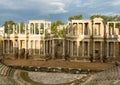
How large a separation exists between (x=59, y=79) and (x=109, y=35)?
21.0 m

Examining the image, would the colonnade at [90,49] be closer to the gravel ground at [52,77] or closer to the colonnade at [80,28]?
the colonnade at [80,28]

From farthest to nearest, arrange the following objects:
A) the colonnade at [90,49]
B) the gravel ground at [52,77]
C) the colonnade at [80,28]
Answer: the colonnade at [80,28] → the colonnade at [90,49] → the gravel ground at [52,77]

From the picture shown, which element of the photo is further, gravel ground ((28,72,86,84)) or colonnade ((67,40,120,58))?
colonnade ((67,40,120,58))

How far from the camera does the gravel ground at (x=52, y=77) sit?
30922 millimetres

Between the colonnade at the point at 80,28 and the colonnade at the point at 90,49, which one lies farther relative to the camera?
the colonnade at the point at 80,28

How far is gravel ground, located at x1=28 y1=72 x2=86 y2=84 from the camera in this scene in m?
30.9

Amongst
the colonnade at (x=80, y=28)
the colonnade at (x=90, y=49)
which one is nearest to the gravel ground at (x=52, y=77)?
the colonnade at (x=90, y=49)

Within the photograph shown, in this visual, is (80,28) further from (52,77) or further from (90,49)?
(52,77)

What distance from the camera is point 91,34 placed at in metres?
49.4

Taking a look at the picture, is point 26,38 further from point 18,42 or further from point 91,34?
point 91,34

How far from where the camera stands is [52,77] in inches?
1305

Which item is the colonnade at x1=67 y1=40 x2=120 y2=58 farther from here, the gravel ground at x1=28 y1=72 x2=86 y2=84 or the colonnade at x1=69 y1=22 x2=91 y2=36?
the gravel ground at x1=28 y1=72 x2=86 y2=84

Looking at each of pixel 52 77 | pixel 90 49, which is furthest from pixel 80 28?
pixel 52 77

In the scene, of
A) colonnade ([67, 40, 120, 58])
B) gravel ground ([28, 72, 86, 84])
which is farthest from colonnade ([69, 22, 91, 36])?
gravel ground ([28, 72, 86, 84])
